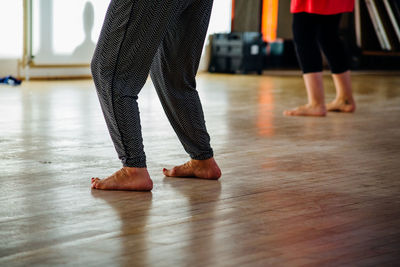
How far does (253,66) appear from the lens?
764 centimetres

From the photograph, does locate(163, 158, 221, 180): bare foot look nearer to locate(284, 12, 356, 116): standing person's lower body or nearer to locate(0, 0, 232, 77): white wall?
locate(284, 12, 356, 116): standing person's lower body

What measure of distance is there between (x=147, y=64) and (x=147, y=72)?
28 millimetres

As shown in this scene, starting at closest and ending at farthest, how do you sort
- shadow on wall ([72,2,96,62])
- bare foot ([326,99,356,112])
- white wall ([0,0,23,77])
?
bare foot ([326,99,356,112]) → white wall ([0,0,23,77]) → shadow on wall ([72,2,96,62])

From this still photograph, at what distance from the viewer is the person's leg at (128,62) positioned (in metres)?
1.83

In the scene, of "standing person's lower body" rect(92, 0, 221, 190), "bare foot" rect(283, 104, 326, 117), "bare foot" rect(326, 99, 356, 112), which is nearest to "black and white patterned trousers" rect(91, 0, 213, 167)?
"standing person's lower body" rect(92, 0, 221, 190)

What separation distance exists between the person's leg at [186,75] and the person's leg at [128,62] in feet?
0.33

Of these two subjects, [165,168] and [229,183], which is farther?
[165,168]

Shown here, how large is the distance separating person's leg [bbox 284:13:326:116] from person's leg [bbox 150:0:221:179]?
1.84 meters

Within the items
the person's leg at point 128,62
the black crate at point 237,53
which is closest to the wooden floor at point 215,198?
the person's leg at point 128,62

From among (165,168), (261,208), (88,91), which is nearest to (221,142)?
(165,168)

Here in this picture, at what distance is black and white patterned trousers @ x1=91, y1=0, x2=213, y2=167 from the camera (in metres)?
1.83

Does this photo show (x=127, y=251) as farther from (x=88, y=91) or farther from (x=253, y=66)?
(x=253, y=66)

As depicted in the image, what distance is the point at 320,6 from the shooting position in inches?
150

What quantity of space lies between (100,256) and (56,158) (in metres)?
1.10
